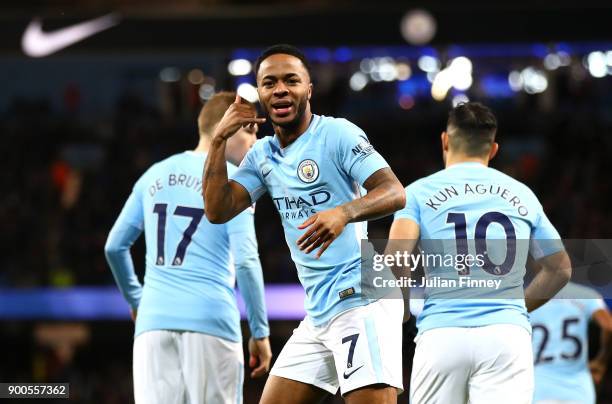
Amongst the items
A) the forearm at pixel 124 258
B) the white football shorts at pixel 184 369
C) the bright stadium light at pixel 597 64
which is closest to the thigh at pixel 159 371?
the white football shorts at pixel 184 369

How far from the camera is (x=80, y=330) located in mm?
15016

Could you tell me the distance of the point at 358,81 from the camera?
18656mm

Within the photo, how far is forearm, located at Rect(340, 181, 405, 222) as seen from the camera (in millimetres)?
3724

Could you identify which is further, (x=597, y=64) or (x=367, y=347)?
(x=597, y=64)

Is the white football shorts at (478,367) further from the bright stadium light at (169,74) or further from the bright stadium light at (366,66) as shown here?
the bright stadium light at (169,74)

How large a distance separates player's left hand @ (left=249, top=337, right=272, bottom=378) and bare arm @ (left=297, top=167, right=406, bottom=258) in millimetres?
1440

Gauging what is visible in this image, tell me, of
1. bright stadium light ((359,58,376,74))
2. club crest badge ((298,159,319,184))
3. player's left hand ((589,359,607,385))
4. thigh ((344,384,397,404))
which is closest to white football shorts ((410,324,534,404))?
thigh ((344,384,397,404))

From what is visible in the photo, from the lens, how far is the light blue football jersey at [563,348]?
20.9 ft

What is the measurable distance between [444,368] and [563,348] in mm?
2430

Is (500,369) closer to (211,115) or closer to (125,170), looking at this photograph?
(211,115)

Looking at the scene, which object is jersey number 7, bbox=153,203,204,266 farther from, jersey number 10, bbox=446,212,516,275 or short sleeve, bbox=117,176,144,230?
jersey number 10, bbox=446,212,516,275

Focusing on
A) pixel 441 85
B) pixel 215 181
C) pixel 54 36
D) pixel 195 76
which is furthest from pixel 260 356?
pixel 195 76

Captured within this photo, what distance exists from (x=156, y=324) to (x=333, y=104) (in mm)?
12554

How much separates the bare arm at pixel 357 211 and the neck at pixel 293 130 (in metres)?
0.47
